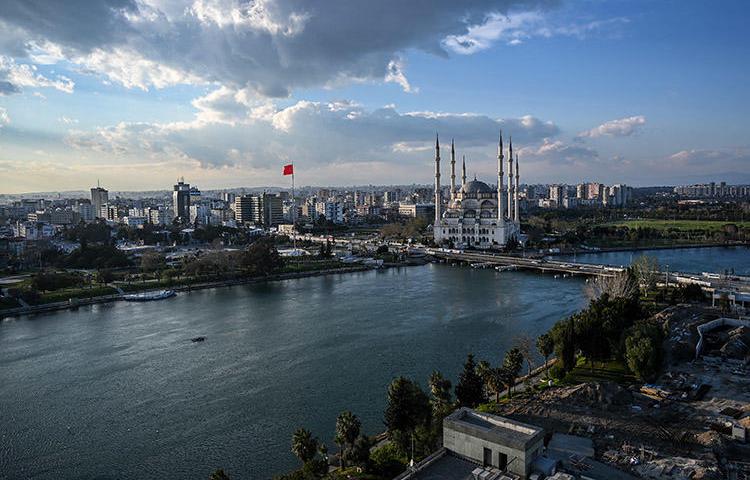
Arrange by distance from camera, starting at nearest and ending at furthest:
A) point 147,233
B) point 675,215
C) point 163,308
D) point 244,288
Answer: point 163,308 < point 244,288 < point 147,233 < point 675,215

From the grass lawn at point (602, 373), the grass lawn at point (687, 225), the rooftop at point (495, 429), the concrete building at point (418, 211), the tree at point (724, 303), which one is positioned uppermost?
the concrete building at point (418, 211)

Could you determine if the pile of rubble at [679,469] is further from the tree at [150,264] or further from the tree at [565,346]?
the tree at [150,264]

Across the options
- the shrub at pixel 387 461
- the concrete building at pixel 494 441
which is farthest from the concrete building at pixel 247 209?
the concrete building at pixel 494 441

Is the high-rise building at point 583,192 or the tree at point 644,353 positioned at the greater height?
the high-rise building at point 583,192

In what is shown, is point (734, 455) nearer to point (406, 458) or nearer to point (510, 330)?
point (406, 458)

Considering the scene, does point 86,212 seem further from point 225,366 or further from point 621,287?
point 621,287

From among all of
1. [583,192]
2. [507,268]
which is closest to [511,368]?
[507,268]

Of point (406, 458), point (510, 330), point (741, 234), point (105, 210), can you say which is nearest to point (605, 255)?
point (741, 234)
